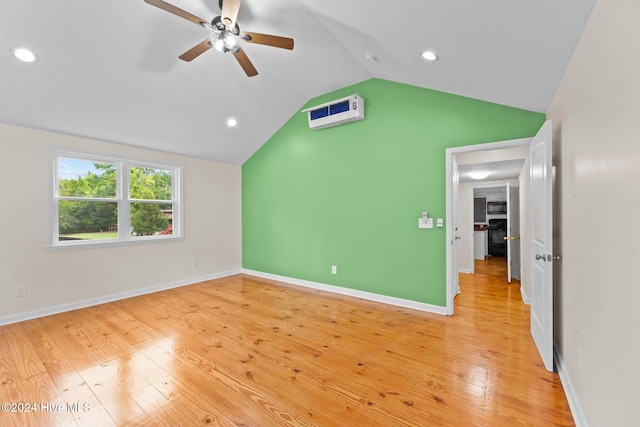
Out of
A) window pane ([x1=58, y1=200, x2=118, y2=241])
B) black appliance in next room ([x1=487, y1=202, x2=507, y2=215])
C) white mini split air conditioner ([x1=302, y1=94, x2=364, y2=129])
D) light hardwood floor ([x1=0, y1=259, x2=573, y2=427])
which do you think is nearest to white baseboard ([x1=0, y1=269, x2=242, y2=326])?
light hardwood floor ([x1=0, y1=259, x2=573, y2=427])

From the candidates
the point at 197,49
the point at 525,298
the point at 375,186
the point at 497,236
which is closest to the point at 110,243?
the point at 197,49

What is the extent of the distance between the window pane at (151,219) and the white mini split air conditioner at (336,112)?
297 centimetres

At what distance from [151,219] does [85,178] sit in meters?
1.06

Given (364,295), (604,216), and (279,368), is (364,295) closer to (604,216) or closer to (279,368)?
(279,368)

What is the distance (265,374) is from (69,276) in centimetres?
332

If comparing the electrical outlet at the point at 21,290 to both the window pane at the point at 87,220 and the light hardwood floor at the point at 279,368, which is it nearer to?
the light hardwood floor at the point at 279,368

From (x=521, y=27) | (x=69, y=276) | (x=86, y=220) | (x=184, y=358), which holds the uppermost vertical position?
(x=521, y=27)

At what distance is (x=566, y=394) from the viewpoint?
189cm

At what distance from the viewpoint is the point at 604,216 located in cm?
134

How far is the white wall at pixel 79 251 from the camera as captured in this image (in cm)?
325

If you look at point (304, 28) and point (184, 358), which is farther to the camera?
point (304, 28)

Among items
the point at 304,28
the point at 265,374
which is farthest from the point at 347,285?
the point at 304,28

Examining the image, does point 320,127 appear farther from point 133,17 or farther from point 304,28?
point 133,17

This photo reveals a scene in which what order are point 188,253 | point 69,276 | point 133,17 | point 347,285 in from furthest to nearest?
point 188,253, point 347,285, point 69,276, point 133,17
